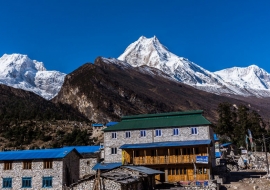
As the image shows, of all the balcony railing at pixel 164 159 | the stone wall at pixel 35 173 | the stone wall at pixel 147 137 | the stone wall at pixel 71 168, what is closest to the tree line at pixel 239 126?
the stone wall at pixel 147 137

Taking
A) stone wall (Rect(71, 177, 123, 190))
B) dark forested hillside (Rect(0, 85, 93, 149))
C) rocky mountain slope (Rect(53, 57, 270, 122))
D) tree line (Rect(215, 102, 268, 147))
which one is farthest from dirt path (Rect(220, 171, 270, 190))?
rocky mountain slope (Rect(53, 57, 270, 122))

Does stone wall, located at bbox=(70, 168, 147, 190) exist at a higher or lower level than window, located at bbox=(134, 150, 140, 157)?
lower

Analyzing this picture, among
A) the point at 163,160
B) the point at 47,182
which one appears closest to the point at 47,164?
the point at 47,182

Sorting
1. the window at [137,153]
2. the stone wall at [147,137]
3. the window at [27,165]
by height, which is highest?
the stone wall at [147,137]

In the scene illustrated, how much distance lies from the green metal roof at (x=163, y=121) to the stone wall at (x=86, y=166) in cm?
504

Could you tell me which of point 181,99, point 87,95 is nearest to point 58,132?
point 87,95

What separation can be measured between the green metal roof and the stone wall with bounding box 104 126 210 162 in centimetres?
58

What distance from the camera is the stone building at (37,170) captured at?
39.3 meters

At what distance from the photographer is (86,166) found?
44.3 metres

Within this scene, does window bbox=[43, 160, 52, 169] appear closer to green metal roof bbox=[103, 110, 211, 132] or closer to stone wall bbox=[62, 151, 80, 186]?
stone wall bbox=[62, 151, 80, 186]

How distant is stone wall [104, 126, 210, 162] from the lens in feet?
139

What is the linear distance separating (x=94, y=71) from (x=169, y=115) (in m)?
124

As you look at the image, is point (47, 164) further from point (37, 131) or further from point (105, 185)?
point (37, 131)

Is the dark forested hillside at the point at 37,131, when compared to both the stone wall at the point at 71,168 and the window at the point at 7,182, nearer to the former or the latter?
the stone wall at the point at 71,168
